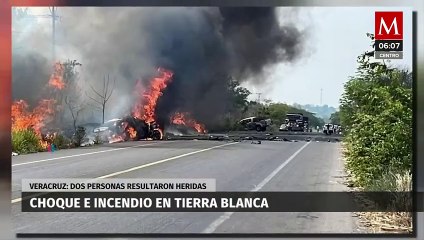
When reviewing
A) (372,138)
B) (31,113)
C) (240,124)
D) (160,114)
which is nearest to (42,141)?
(31,113)

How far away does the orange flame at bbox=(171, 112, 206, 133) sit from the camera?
6.00m

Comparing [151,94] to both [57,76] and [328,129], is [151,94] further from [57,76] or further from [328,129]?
[328,129]

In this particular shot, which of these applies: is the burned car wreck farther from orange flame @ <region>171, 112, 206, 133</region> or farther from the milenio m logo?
the milenio m logo

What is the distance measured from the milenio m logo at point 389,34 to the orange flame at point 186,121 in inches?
77.1

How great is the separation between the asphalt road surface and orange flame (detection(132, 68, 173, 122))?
1.23 ft

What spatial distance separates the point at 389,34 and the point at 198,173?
7.82ft

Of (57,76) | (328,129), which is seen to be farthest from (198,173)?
(57,76)

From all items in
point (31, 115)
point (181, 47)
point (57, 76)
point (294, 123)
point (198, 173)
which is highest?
point (181, 47)

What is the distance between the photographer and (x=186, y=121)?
6016mm

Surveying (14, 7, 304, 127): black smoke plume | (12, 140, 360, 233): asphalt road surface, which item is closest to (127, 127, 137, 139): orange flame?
(12, 140, 360, 233): asphalt road surface

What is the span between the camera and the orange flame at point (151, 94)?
591cm

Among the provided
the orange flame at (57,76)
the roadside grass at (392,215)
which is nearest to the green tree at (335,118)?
the roadside grass at (392,215)

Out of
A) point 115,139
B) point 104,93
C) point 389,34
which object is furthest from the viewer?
point 115,139

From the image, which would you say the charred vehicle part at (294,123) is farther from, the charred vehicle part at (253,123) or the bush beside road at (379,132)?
the bush beside road at (379,132)
